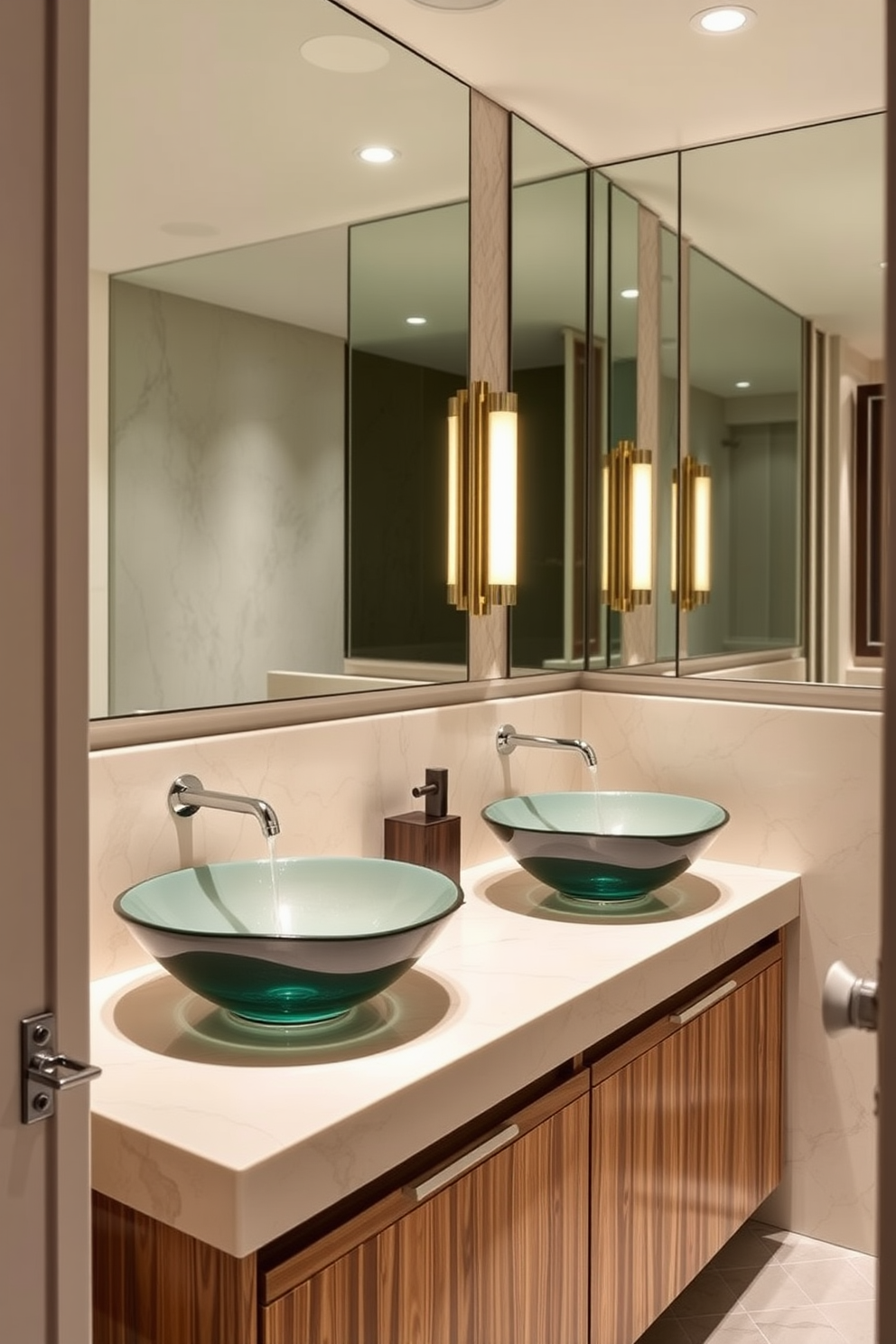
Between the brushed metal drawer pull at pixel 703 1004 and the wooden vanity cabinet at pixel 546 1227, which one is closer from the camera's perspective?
the wooden vanity cabinet at pixel 546 1227

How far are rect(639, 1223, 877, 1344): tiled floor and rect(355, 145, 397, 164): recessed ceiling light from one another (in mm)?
2318

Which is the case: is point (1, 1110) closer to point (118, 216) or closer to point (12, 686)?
point (12, 686)

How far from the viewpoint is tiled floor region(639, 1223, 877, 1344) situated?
2.32 metres

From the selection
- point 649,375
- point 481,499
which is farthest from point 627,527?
point 481,499

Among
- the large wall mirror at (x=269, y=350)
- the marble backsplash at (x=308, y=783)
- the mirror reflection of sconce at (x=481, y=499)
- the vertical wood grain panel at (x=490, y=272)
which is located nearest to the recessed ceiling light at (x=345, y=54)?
the large wall mirror at (x=269, y=350)

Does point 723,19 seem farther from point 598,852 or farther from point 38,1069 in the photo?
point 38,1069

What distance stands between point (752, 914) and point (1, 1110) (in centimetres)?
161

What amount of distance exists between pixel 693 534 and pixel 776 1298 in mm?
1639

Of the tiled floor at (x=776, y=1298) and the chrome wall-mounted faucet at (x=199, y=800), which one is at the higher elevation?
the chrome wall-mounted faucet at (x=199, y=800)

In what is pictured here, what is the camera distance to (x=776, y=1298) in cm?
244

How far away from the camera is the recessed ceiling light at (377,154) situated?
7.54 feet

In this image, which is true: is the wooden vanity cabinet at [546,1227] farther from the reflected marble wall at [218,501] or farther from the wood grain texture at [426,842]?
the reflected marble wall at [218,501]

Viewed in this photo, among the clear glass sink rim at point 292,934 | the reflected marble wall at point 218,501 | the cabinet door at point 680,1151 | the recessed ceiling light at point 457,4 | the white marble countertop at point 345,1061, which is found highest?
the recessed ceiling light at point 457,4

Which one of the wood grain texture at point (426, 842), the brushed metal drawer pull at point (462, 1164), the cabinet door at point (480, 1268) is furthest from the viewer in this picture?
the wood grain texture at point (426, 842)
